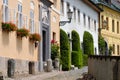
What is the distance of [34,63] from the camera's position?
2630 cm

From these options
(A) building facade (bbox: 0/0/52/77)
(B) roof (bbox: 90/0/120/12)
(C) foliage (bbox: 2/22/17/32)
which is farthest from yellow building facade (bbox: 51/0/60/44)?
(B) roof (bbox: 90/0/120/12)

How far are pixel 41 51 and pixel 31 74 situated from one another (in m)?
3.89

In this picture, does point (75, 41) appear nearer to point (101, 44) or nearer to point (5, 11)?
point (101, 44)

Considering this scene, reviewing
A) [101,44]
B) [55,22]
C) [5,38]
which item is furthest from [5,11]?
[101,44]

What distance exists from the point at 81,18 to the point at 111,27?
49.9ft

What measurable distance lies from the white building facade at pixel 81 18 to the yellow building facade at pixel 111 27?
321 cm

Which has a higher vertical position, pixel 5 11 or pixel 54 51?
pixel 5 11

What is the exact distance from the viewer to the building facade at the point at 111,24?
5966 cm

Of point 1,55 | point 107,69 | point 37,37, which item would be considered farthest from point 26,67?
point 107,69

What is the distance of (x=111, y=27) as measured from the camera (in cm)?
6212

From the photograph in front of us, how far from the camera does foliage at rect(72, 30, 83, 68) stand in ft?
135

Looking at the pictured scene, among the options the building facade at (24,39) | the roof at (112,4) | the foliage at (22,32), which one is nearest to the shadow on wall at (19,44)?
the building facade at (24,39)

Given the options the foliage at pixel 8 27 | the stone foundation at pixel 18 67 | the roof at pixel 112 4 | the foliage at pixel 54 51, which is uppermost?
the roof at pixel 112 4

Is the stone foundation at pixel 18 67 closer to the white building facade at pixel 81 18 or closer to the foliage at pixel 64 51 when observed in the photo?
the foliage at pixel 64 51
